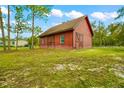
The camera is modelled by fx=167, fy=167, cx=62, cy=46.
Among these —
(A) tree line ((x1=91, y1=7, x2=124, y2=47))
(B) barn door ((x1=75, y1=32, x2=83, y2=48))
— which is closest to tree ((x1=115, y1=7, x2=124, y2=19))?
(A) tree line ((x1=91, y1=7, x2=124, y2=47))

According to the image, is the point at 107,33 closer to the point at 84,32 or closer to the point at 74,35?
the point at 84,32

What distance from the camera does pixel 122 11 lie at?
8.65 meters

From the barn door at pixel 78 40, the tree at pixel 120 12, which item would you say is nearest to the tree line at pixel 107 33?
the tree at pixel 120 12

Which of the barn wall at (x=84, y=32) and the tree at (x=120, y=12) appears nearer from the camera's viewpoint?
the tree at (x=120, y=12)

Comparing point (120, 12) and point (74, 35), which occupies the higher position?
point (120, 12)

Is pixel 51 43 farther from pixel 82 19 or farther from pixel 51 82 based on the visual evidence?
pixel 51 82

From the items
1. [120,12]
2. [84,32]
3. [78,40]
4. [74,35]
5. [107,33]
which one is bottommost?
[78,40]

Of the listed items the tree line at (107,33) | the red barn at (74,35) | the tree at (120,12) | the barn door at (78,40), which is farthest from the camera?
the barn door at (78,40)

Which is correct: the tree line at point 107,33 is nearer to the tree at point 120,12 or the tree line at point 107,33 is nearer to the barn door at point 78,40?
the tree at point 120,12

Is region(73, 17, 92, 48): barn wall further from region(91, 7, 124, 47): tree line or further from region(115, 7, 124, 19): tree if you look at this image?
region(115, 7, 124, 19): tree

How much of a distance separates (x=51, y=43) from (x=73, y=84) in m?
10.5

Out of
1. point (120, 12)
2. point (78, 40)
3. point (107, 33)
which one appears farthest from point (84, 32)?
point (107, 33)

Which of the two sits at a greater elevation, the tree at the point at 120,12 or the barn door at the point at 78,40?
the tree at the point at 120,12
